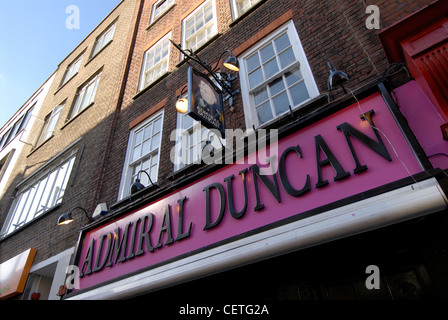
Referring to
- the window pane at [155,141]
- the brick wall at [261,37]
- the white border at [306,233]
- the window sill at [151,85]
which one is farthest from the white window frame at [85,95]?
the white border at [306,233]

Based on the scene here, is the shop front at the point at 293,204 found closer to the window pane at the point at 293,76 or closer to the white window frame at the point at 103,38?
the window pane at the point at 293,76

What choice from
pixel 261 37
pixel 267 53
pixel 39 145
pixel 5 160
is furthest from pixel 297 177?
pixel 5 160

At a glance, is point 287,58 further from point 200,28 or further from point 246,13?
point 200,28

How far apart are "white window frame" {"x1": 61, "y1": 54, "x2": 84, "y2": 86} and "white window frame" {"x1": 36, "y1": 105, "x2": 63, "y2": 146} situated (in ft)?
6.74

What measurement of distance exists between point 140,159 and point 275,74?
3.67 meters

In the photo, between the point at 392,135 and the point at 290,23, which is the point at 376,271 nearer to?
the point at 392,135

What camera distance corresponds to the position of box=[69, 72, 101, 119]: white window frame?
35.1 feet

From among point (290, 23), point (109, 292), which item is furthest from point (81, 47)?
point (109, 292)

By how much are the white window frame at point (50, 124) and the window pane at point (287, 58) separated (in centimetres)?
1002

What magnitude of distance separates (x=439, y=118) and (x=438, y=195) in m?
0.95

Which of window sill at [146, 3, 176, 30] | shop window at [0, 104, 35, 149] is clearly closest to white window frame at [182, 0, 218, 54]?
window sill at [146, 3, 176, 30]

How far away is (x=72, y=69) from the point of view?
14.1 metres

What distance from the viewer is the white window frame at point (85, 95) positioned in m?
10.7

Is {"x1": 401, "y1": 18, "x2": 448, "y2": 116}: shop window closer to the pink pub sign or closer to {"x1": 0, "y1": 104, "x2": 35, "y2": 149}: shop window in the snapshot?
the pink pub sign
